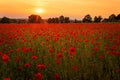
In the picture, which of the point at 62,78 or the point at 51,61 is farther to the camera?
the point at 51,61

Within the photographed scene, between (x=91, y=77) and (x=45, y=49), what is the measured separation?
2664 mm

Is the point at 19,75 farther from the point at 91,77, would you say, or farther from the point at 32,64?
the point at 91,77

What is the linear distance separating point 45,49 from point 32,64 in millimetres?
1721

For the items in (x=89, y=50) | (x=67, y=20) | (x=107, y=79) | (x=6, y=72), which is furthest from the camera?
(x=67, y=20)

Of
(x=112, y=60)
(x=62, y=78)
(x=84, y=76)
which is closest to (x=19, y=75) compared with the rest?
(x=62, y=78)

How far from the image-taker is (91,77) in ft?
14.3

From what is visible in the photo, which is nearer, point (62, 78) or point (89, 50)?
point (62, 78)

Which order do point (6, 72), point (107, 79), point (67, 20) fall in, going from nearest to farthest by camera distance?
point (107, 79) < point (6, 72) < point (67, 20)

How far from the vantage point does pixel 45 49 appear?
6.83 m

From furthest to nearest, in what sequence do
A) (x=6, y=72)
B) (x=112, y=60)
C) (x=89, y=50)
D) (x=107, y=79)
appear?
(x=89, y=50) < (x=112, y=60) < (x=6, y=72) < (x=107, y=79)

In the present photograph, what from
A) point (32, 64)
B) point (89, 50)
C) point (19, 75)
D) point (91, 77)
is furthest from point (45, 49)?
point (91, 77)

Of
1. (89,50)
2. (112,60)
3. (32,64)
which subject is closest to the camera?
(32,64)

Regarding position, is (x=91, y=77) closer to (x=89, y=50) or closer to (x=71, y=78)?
(x=71, y=78)

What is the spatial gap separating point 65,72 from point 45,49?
245 cm
